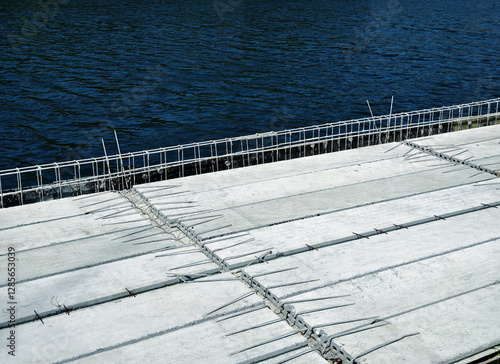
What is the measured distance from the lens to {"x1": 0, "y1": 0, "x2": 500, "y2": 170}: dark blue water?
64.4 m

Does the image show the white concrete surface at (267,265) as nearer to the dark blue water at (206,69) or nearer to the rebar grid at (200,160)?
the rebar grid at (200,160)

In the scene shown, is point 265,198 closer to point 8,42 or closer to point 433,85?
point 433,85

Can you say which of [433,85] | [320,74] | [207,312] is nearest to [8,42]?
[320,74]

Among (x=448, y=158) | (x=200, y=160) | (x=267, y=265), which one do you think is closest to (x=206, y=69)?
(x=200, y=160)

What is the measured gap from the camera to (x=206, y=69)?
83.7 metres

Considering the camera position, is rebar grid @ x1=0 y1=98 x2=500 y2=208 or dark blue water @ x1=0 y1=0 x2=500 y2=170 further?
dark blue water @ x1=0 y1=0 x2=500 y2=170

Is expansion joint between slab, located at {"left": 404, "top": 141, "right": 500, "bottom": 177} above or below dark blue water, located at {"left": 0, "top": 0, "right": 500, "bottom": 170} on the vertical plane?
above

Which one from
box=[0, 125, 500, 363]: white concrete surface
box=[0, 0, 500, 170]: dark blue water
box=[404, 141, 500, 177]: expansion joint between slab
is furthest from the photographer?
box=[0, 0, 500, 170]: dark blue water

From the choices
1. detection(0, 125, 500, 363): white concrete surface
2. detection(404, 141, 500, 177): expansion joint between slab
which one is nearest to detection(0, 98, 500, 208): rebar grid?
detection(0, 125, 500, 363): white concrete surface

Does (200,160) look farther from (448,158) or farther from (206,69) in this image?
(206,69)

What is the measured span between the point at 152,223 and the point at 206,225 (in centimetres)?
254

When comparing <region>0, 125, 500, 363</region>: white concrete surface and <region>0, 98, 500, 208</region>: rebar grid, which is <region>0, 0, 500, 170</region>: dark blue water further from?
<region>0, 125, 500, 363</region>: white concrete surface

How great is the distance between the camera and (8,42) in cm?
9419

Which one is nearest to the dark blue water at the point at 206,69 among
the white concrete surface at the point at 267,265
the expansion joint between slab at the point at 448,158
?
the expansion joint between slab at the point at 448,158
